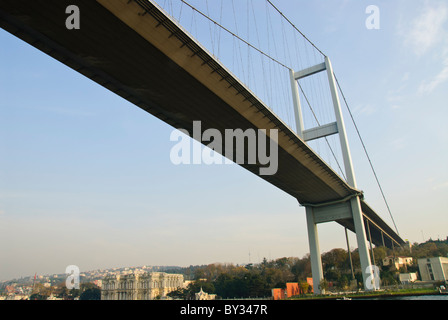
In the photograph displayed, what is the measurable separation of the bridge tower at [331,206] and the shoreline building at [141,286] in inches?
1660

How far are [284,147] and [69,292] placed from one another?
8476cm

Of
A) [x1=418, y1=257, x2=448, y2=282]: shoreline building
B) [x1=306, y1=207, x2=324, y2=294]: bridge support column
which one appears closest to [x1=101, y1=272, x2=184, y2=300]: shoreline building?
[x1=306, y1=207, x2=324, y2=294]: bridge support column

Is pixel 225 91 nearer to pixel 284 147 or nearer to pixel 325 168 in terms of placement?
pixel 284 147

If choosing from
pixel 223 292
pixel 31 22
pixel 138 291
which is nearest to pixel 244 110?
pixel 31 22

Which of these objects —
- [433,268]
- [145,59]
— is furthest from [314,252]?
[145,59]

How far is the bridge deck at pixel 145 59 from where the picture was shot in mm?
12758

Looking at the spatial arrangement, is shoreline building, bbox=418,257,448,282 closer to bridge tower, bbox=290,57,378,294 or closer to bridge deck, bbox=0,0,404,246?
bridge tower, bbox=290,57,378,294

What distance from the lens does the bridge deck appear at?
12758 mm

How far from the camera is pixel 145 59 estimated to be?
15461mm

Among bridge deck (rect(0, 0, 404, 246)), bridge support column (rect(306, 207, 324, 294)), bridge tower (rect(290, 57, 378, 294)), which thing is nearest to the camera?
bridge deck (rect(0, 0, 404, 246))

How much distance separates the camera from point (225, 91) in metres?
18.5

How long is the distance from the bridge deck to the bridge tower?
12.7m

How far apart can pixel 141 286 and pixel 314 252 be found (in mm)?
49615
